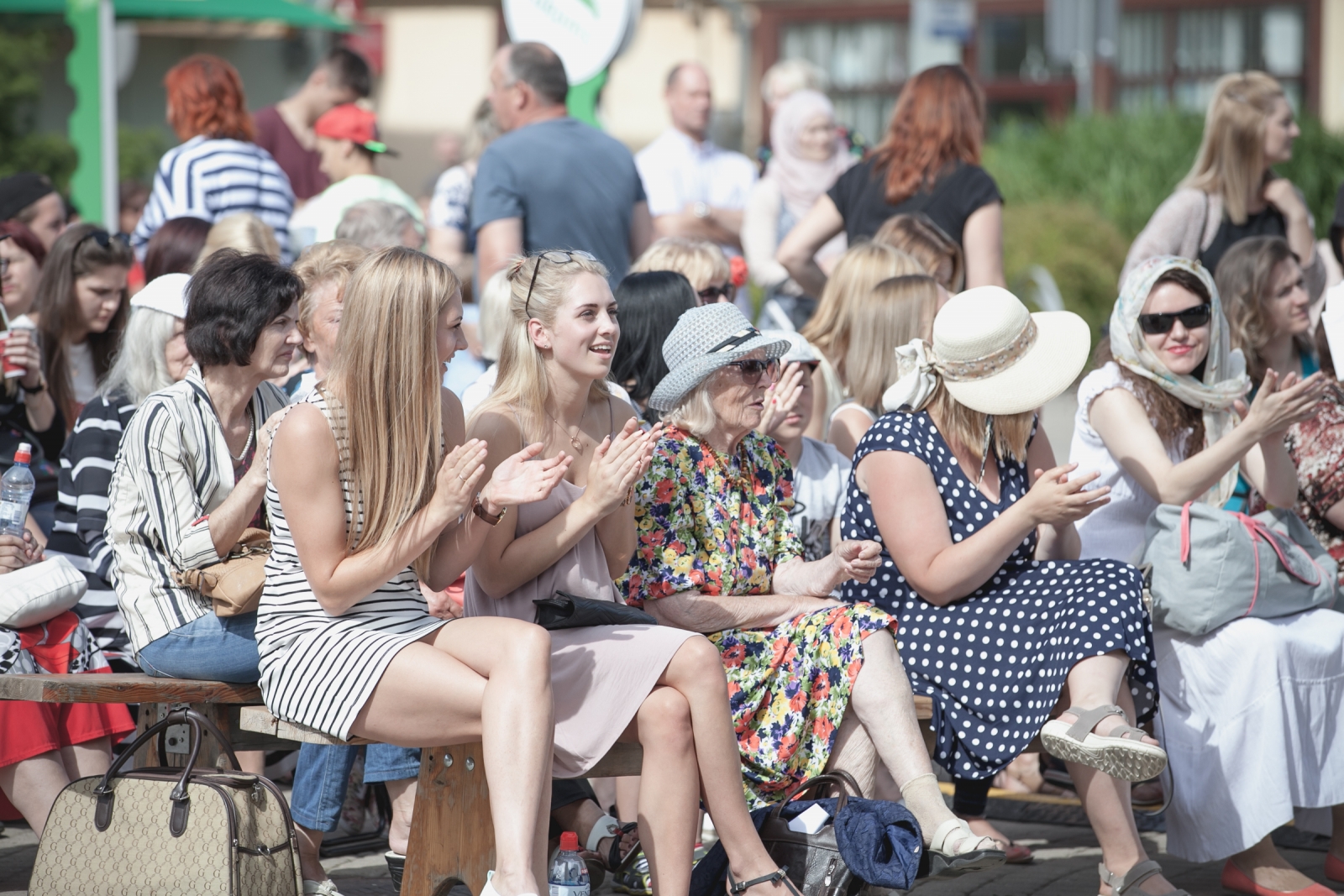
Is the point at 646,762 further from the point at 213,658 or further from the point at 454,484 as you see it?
the point at 213,658

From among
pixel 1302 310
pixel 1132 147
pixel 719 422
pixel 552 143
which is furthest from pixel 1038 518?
pixel 1132 147

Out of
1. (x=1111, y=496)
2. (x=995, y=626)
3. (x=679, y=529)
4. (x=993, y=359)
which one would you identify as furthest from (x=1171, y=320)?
(x=679, y=529)

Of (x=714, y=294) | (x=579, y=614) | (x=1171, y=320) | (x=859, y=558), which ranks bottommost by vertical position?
(x=579, y=614)

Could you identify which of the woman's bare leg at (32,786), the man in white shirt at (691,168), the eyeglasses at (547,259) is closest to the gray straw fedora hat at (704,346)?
the eyeglasses at (547,259)

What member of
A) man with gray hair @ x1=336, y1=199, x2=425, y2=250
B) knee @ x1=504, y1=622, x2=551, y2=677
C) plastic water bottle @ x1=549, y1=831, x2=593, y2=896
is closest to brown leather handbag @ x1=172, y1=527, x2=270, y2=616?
knee @ x1=504, y1=622, x2=551, y2=677

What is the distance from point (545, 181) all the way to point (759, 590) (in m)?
2.39

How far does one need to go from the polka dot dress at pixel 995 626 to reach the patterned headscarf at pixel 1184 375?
0.63 meters

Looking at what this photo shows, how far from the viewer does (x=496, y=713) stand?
330 cm

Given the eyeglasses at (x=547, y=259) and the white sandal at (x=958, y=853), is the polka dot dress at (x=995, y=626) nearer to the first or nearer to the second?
the white sandal at (x=958, y=853)

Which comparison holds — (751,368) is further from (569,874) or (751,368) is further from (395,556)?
(569,874)

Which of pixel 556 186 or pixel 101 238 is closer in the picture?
pixel 101 238

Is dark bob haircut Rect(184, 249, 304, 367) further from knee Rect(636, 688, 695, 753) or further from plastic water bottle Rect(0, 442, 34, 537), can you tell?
knee Rect(636, 688, 695, 753)

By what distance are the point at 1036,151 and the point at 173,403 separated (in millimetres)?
11397

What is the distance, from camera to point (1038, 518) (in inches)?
151
